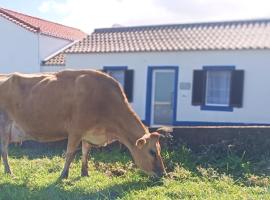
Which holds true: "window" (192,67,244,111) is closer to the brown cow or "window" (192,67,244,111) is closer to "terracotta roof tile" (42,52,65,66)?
"terracotta roof tile" (42,52,65,66)

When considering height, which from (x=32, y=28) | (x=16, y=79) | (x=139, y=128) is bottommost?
(x=139, y=128)

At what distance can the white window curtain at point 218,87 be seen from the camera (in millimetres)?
15969

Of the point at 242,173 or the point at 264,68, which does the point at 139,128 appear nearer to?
the point at 242,173

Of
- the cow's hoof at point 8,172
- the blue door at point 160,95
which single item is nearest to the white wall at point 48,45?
the blue door at point 160,95

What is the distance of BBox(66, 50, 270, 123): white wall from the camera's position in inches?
600

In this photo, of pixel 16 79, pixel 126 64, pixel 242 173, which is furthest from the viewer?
pixel 126 64

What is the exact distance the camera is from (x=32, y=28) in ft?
71.7

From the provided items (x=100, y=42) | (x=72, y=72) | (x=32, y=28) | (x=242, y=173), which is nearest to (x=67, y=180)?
(x=72, y=72)

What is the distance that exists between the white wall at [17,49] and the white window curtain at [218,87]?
921 cm

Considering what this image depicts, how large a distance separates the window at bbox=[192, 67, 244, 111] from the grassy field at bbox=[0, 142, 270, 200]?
22.9 ft

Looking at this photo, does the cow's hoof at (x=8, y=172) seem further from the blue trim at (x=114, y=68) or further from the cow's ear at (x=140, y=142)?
the blue trim at (x=114, y=68)

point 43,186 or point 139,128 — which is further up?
point 139,128

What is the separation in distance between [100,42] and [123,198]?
13.6m

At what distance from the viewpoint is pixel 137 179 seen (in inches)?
304
